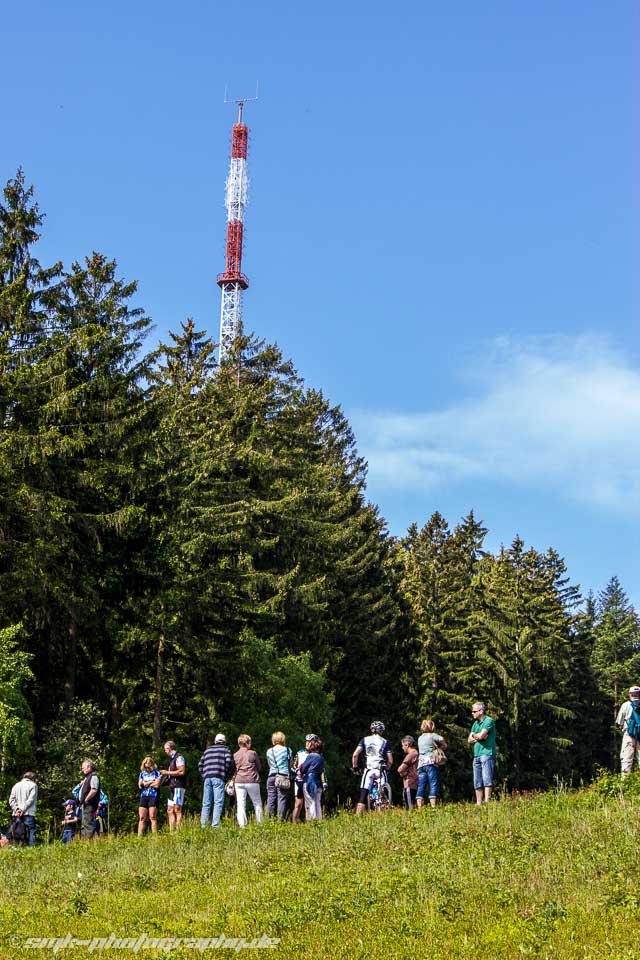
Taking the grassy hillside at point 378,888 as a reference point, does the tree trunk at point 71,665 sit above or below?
above

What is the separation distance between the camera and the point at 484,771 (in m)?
17.3

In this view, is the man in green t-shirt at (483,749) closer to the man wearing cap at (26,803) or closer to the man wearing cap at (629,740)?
the man wearing cap at (629,740)

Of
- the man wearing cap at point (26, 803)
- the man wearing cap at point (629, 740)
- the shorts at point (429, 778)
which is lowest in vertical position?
the man wearing cap at point (26, 803)

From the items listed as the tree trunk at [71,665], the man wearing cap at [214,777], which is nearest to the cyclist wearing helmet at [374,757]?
the man wearing cap at [214,777]

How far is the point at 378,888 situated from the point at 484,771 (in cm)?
765

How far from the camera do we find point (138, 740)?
30.4m

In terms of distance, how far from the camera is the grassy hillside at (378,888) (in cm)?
815

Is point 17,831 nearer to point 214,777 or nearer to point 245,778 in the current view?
point 214,777

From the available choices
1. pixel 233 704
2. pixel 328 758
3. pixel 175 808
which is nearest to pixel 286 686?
pixel 233 704

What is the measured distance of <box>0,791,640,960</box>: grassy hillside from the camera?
8.15m

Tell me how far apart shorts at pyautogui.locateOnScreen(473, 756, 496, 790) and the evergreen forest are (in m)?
10.1

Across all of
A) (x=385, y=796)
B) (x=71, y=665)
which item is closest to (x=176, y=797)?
(x=385, y=796)

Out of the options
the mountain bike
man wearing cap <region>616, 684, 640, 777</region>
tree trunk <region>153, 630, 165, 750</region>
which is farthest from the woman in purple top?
tree trunk <region>153, 630, 165, 750</region>

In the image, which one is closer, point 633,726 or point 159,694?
point 633,726
